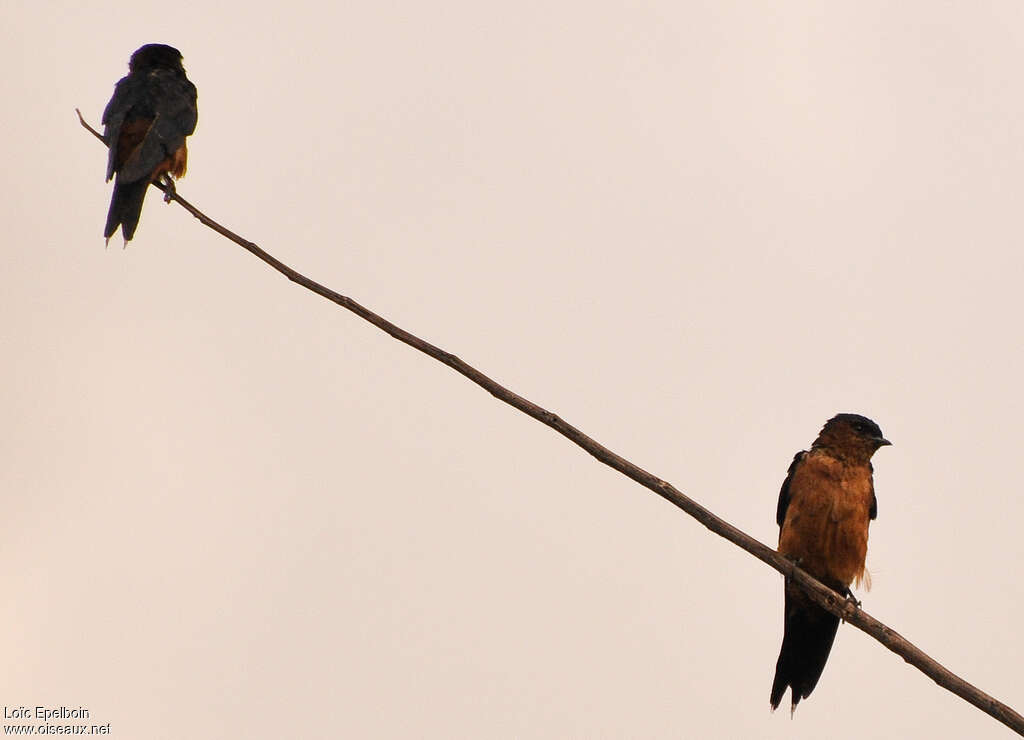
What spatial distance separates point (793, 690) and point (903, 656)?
4.94m

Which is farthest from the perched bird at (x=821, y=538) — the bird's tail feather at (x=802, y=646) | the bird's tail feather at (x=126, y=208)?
the bird's tail feather at (x=126, y=208)

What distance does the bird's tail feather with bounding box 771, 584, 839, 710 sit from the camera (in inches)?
386

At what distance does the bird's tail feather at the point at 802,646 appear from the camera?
32.1 ft

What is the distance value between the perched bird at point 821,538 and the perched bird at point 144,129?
5299 millimetres

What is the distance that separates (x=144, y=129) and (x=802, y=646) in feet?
21.7

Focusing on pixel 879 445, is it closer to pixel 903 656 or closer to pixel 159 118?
pixel 903 656

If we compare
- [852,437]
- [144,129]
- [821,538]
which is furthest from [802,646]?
[144,129]

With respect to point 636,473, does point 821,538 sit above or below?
above

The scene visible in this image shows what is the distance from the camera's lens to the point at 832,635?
32.8 ft

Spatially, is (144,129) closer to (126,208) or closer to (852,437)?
(126,208)

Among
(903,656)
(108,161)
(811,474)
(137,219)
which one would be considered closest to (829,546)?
(811,474)

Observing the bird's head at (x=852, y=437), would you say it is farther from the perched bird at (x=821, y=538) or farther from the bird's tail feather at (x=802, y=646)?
the bird's tail feather at (x=802, y=646)

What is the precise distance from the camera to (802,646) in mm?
9922

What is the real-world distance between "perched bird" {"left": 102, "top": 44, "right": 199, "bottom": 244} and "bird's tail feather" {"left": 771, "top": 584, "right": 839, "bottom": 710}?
5568 millimetres
